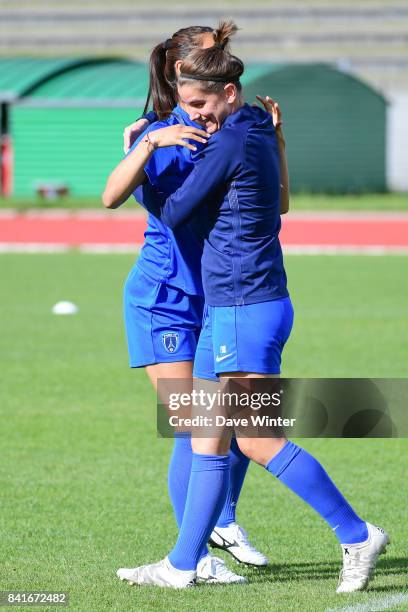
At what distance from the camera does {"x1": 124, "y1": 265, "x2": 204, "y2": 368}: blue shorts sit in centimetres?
500

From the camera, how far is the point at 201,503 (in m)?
4.67

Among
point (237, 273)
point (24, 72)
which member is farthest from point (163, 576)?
point (24, 72)

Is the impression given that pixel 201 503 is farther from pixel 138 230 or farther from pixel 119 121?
pixel 119 121

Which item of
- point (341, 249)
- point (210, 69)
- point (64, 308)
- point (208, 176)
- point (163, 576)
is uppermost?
point (210, 69)

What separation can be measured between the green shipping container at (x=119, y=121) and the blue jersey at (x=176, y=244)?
26.7m

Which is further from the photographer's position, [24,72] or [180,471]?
[24,72]

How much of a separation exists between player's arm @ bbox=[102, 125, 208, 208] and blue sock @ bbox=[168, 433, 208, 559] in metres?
1.10

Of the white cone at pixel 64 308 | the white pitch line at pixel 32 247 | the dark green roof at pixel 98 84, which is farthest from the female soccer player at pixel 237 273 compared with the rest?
the dark green roof at pixel 98 84

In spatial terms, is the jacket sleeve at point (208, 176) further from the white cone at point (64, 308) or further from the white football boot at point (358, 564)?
the white cone at point (64, 308)

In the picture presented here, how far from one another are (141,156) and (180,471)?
138cm

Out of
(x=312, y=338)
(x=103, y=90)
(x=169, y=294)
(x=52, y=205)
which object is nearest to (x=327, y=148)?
(x=103, y=90)

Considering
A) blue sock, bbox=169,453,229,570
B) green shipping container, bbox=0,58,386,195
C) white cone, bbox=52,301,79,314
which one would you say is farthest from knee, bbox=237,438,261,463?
green shipping container, bbox=0,58,386,195

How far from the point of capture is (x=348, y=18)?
1597 inches

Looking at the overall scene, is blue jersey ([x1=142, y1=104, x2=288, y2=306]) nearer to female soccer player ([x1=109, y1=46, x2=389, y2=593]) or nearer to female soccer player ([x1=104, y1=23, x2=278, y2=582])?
female soccer player ([x1=109, y1=46, x2=389, y2=593])
